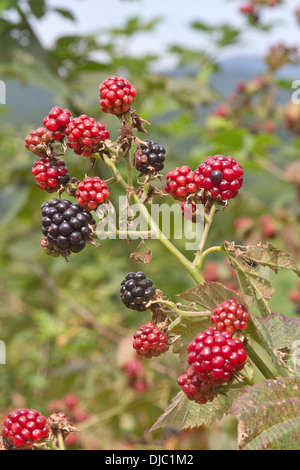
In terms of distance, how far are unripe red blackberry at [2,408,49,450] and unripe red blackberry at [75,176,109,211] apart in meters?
0.28

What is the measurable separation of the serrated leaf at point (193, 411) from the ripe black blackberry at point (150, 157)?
12.0 inches

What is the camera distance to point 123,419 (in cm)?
203

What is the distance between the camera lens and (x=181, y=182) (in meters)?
0.65

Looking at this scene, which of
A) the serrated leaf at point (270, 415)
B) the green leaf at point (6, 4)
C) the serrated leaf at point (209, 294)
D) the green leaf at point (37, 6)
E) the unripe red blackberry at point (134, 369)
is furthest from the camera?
the green leaf at point (37, 6)

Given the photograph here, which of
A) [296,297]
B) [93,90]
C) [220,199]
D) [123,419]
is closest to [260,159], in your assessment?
[93,90]

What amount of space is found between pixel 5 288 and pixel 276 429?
315cm

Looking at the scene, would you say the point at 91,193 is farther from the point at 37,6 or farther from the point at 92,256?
the point at 92,256

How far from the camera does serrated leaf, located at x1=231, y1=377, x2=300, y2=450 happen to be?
0.49 meters

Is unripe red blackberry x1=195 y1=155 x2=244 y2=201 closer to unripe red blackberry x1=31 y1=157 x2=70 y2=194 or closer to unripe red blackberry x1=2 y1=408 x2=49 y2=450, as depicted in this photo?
unripe red blackberry x1=31 y1=157 x2=70 y2=194

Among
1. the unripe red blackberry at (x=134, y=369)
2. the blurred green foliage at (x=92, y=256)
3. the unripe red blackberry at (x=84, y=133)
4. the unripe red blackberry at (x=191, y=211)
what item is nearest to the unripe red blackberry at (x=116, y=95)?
the unripe red blackberry at (x=84, y=133)

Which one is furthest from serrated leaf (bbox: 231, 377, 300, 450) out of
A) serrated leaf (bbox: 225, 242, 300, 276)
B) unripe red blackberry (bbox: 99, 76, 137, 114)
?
unripe red blackberry (bbox: 99, 76, 137, 114)

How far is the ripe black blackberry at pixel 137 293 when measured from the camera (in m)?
0.62

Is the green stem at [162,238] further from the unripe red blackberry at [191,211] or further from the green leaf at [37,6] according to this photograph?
the green leaf at [37,6]

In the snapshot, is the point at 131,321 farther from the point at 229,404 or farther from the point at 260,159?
the point at 229,404
